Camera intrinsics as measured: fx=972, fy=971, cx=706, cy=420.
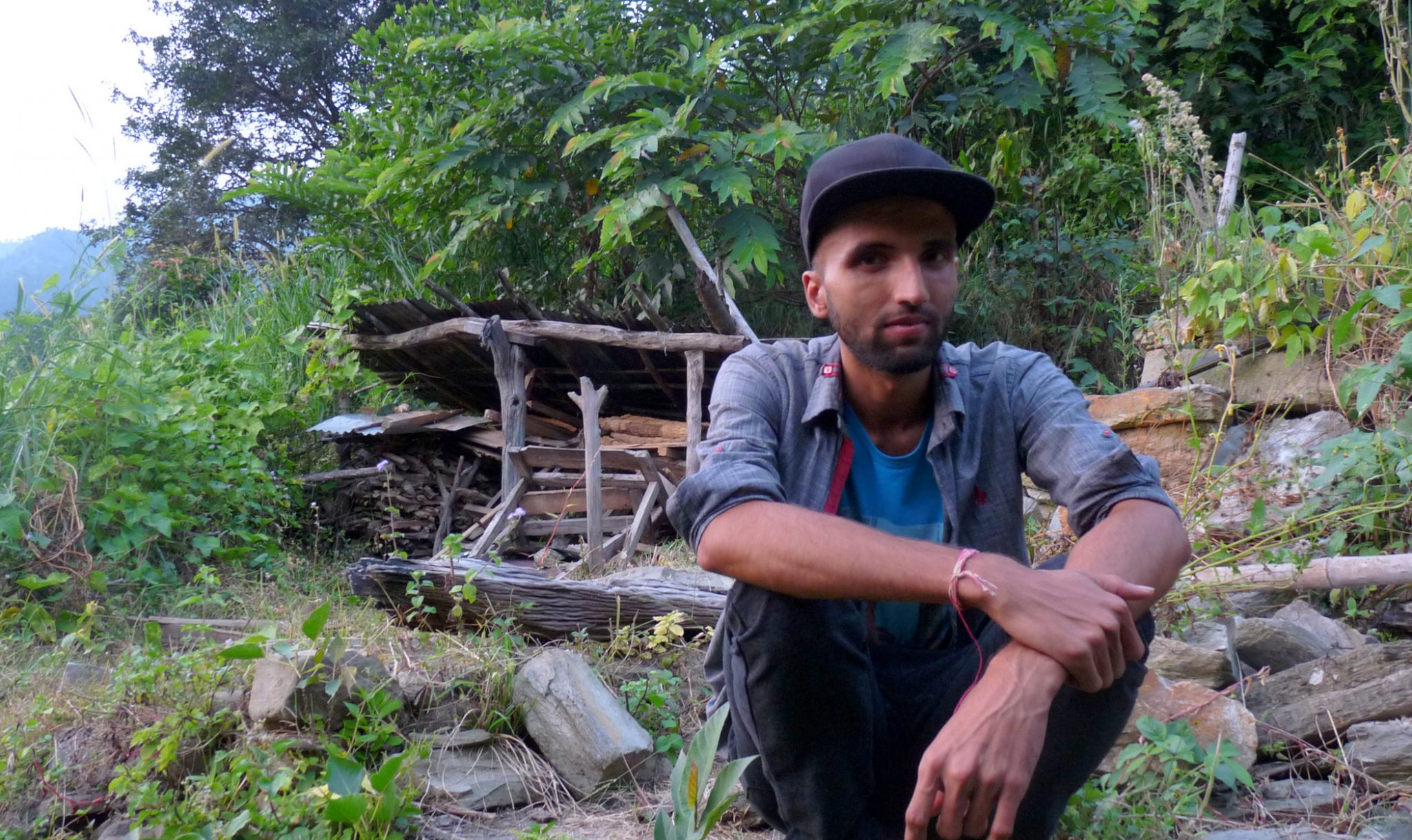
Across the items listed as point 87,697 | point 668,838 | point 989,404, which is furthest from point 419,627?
point 989,404

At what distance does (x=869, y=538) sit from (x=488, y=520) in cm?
710

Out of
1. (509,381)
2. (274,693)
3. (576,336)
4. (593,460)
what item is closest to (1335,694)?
(274,693)

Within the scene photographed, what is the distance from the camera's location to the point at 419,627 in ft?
12.7

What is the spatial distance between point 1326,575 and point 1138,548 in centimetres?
200

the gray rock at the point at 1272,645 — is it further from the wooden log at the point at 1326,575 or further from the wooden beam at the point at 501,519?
the wooden beam at the point at 501,519

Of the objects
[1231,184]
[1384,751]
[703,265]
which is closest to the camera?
[1384,751]

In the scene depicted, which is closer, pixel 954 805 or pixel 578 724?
pixel 954 805

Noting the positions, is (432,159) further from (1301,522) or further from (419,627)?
(1301,522)

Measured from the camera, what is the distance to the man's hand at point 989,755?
169cm

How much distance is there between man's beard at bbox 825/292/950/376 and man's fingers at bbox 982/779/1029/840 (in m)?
0.87

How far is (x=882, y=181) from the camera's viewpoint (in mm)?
2066

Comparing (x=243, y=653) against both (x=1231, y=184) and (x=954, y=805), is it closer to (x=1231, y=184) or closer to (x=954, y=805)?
(x=954, y=805)

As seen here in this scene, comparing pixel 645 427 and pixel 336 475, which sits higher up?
pixel 645 427

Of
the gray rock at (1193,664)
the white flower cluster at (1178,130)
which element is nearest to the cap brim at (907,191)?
the gray rock at (1193,664)
